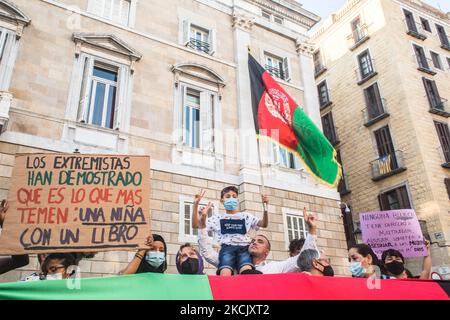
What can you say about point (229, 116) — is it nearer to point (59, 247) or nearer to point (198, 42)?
point (198, 42)

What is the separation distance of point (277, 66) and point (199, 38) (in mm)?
3605

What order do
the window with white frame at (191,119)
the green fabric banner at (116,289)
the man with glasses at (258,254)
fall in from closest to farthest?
1. the green fabric banner at (116,289)
2. the man with glasses at (258,254)
3. the window with white frame at (191,119)

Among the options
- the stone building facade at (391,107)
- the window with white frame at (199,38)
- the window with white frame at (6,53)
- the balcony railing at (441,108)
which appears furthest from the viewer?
the balcony railing at (441,108)

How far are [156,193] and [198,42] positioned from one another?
6.17m

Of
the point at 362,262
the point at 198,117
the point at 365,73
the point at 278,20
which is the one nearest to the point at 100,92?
the point at 198,117

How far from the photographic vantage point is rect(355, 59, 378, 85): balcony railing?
21.5 m

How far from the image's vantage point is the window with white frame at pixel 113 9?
11828mm

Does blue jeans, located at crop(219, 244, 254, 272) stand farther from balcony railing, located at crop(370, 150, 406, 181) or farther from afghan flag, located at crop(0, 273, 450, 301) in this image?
balcony railing, located at crop(370, 150, 406, 181)

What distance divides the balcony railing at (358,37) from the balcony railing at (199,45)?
13.0 meters

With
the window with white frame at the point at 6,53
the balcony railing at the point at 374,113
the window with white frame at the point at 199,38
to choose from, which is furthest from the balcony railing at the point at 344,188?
the window with white frame at the point at 6,53

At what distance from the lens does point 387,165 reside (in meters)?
19.3

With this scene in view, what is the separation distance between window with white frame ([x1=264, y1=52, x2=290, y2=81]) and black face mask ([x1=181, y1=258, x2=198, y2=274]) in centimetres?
1105

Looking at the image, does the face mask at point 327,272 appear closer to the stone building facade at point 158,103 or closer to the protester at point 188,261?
the protester at point 188,261

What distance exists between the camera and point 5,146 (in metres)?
8.72
